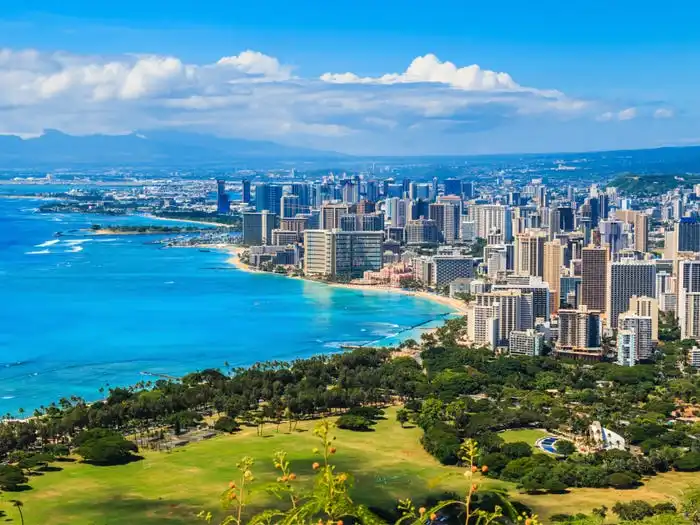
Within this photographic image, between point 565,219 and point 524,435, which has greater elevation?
point 565,219

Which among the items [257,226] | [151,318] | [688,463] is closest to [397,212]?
[257,226]

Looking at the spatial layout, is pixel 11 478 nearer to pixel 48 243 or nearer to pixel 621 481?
pixel 621 481

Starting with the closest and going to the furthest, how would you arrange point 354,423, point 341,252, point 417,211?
point 354,423 < point 341,252 < point 417,211

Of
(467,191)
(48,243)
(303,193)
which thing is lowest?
(48,243)

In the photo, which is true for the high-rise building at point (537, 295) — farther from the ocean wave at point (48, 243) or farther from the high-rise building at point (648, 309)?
the ocean wave at point (48, 243)

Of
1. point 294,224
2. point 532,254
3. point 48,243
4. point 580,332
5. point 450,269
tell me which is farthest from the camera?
point 294,224

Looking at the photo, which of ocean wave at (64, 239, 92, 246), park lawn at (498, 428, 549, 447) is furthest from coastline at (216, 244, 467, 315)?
park lawn at (498, 428, 549, 447)

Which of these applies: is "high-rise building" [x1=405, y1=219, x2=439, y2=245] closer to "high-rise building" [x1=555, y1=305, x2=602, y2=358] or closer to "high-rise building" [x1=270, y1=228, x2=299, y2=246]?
"high-rise building" [x1=270, y1=228, x2=299, y2=246]
